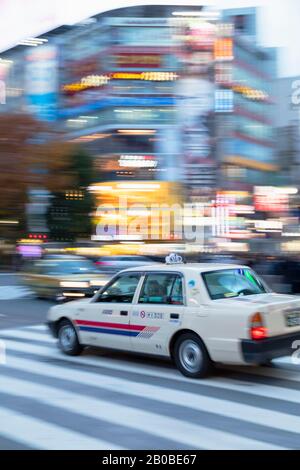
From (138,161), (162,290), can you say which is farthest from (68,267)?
(138,161)

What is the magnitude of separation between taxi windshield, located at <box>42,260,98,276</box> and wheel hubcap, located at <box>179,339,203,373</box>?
9555 millimetres

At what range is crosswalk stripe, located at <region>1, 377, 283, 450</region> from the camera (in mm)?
4973

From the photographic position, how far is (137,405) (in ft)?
20.3

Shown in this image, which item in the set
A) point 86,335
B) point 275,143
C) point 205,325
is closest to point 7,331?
point 86,335

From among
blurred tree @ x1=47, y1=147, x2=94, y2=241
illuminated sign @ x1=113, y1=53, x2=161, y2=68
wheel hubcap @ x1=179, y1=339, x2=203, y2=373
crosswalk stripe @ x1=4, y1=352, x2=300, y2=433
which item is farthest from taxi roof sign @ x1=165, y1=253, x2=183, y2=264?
illuminated sign @ x1=113, y1=53, x2=161, y2=68

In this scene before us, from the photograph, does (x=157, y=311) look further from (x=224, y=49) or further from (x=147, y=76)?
(x=224, y=49)

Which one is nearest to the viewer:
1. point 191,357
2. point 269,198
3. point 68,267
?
point 191,357

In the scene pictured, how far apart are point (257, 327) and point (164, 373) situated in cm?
154

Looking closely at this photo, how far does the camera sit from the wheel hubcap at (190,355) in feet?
23.5

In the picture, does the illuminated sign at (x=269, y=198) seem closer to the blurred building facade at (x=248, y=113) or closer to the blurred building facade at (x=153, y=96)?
the blurred building facade at (x=248, y=113)

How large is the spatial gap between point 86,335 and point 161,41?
7268 cm

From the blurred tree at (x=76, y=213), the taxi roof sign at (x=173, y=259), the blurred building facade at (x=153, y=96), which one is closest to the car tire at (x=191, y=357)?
the taxi roof sign at (x=173, y=259)

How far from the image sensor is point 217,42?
77.7 m

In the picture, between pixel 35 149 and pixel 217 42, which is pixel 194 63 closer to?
pixel 217 42
